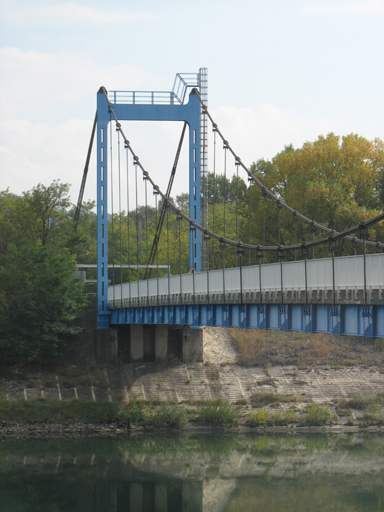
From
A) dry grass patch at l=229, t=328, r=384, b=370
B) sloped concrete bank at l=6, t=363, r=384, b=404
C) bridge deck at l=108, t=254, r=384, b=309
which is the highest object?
bridge deck at l=108, t=254, r=384, b=309

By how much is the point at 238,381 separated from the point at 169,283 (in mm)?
9015

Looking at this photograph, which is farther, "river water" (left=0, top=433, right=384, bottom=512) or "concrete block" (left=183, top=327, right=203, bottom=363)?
"concrete block" (left=183, top=327, right=203, bottom=363)

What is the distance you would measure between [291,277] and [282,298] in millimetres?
1096

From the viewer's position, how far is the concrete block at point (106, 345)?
4600 centimetres

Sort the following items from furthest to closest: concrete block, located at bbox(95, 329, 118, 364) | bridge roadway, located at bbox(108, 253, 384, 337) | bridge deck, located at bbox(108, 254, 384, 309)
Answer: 1. concrete block, located at bbox(95, 329, 118, 364)
2. bridge deck, located at bbox(108, 254, 384, 309)
3. bridge roadway, located at bbox(108, 253, 384, 337)

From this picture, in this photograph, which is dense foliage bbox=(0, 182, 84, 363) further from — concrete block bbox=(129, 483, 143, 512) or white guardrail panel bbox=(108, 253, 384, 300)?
concrete block bbox=(129, 483, 143, 512)

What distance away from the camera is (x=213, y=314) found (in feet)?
105

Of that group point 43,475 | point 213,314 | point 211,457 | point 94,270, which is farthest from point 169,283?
point 94,270

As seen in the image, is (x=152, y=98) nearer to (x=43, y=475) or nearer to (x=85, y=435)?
(x=85, y=435)

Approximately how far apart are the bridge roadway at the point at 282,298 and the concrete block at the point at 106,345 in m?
6.48

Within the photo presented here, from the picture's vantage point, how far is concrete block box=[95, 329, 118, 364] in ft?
151

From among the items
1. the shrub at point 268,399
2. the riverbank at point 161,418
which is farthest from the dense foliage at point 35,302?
the shrub at point 268,399

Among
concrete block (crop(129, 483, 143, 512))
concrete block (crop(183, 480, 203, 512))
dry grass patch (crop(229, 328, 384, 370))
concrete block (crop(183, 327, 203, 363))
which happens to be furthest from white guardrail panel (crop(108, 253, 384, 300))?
dry grass patch (crop(229, 328, 384, 370))

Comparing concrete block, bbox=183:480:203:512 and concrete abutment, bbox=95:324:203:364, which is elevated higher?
concrete abutment, bbox=95:324:203:364
